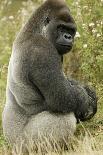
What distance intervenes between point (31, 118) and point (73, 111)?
1.41 ft

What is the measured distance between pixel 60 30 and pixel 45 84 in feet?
2.00

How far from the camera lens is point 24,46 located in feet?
21.1

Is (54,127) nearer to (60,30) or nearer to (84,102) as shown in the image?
(84,102)

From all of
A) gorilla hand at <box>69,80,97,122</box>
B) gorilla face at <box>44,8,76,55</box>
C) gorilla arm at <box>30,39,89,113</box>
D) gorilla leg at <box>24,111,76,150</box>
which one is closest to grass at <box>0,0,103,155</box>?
gorilla hand at <box>69,80,97,122</box>

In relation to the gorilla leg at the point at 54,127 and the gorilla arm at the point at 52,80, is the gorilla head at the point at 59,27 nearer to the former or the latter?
the gorilla arm at the point at 52,80

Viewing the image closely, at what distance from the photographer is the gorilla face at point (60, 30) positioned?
6.50 m

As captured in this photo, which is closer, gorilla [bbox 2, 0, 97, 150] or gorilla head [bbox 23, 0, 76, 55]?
gorilla [bbox 2, 0, 97, 150]

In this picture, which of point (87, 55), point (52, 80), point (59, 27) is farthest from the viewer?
point (87, 55)

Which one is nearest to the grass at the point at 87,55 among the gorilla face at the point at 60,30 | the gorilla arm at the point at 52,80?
the gorilla arm at the point at 52,80

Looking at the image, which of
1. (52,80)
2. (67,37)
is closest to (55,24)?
(67,37)

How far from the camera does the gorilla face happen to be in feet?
21.3

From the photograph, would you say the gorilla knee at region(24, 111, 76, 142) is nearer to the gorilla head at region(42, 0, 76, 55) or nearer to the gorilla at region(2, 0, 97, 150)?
the gorilla at region(2, 0, 97, 150)

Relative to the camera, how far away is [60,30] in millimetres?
6559

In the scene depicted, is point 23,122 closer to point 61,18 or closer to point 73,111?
point 73,111
